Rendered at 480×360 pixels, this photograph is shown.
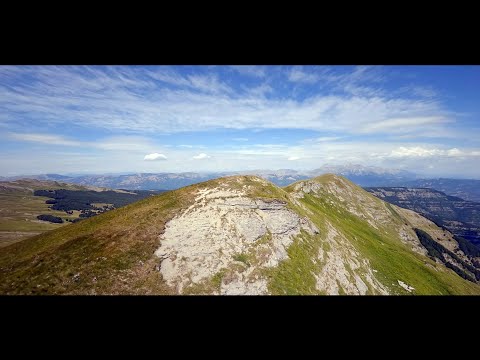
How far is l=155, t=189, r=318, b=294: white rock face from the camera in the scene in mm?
34469

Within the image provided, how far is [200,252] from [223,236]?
5.00 metres

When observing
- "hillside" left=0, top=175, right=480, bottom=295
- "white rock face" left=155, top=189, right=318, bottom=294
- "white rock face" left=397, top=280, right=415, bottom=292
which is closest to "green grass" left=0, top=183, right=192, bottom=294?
"hillside" left=0, top=175, right=480, bottom=295

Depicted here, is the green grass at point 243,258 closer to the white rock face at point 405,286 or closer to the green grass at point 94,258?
the green grass at point 94,258

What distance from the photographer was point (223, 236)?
134 feet

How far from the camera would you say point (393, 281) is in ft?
212

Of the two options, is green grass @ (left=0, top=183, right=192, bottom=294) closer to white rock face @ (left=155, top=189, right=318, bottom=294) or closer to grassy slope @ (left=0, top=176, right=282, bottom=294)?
grassy slope @ (left=0, top=176, right=282, bottom=294)

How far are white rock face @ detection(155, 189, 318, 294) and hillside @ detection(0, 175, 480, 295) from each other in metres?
0.14

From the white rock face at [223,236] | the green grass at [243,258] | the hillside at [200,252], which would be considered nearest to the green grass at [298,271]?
the hillside at [200,252]

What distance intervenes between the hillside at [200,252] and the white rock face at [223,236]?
0.45ft

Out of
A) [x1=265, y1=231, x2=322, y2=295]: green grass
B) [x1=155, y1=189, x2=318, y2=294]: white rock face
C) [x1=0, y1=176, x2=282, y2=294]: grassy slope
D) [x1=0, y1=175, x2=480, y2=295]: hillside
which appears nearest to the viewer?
[x1=0, y1=176, x2=282, y2=294]: grassy slope

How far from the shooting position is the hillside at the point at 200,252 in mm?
30641
